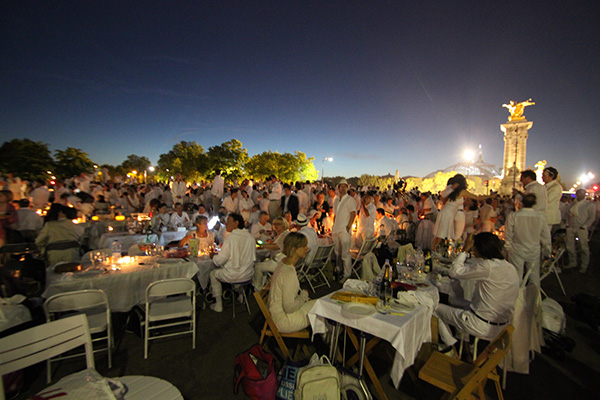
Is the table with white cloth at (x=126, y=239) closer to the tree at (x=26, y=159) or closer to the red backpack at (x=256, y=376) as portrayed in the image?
the red backpack at (x=256, y=376)

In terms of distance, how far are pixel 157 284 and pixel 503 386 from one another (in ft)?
A: 13.5

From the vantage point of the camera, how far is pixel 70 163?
63.7 ft

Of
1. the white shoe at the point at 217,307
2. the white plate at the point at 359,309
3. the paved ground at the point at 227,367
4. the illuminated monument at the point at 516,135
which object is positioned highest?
the illuminated monument at the point at 516,135

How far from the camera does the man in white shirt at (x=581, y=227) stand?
24.1 feet

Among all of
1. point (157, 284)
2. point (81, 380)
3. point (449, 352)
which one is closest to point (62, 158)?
point (157, 284)

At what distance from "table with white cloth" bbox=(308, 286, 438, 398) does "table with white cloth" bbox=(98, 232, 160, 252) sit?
4630 millimetres

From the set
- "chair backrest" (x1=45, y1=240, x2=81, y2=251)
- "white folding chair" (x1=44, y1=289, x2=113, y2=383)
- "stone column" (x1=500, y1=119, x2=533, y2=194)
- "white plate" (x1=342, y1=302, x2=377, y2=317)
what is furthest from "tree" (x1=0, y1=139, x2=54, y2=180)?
"stone column" (x1=500, y1=119, x2=533, y2=194)

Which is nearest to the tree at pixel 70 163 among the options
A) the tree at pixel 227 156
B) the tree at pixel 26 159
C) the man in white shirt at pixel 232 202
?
the tree at pixel 26 159

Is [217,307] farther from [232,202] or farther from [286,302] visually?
[232,202]

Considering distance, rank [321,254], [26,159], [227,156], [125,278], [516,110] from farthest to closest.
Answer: [516,110] → [227,156] → [26,159] → [321,254] → [125,278]

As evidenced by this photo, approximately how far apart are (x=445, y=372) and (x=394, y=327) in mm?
663

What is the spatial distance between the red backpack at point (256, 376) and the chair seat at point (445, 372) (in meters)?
1.41


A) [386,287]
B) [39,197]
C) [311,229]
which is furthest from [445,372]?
[39,197]

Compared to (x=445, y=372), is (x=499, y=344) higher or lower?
higher
